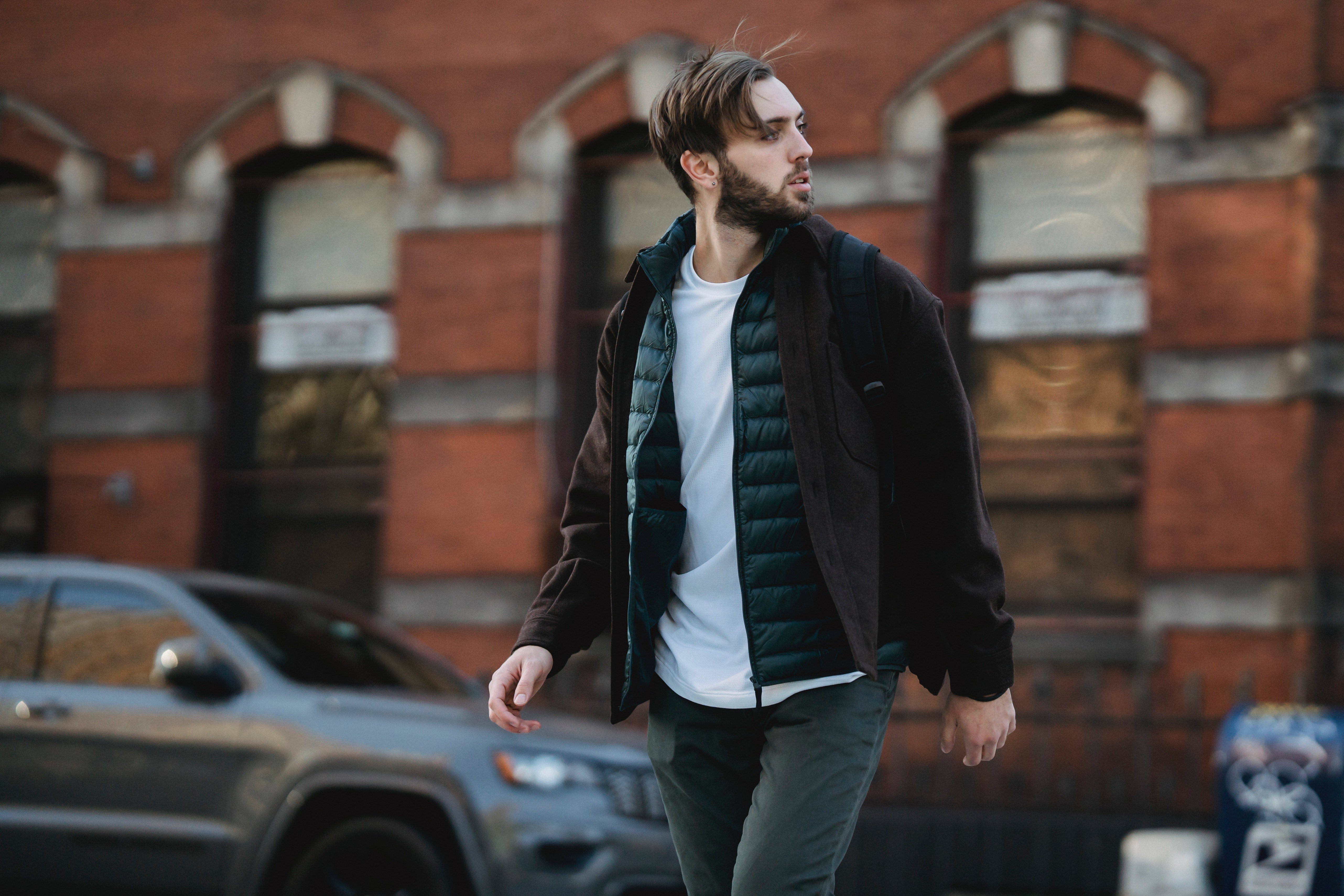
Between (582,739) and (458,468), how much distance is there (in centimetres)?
428

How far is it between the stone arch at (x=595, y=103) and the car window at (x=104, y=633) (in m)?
4.55

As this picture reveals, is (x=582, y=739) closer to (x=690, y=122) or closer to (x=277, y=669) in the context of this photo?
(x=277, y=669)

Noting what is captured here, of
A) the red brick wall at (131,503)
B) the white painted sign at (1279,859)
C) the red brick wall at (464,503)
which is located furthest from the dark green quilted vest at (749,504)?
the red brick wall at (131,503)

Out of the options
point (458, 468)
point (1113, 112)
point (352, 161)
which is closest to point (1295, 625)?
point (1113, 112)

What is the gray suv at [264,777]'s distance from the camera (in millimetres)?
5809

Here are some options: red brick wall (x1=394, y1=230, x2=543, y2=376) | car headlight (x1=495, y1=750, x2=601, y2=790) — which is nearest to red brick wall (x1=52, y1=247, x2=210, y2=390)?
red brick wall (x1=394, y1=230, x2=543, y2=376)

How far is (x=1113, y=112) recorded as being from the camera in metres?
9.46

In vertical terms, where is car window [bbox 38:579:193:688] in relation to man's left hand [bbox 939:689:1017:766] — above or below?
below

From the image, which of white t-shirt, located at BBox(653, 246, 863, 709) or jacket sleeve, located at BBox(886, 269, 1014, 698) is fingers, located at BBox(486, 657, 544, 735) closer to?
white t-shirt, located at BBox(653, 246, 863, 709)

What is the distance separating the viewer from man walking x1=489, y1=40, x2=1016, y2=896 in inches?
110

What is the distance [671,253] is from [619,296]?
764cm

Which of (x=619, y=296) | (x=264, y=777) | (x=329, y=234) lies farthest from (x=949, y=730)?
(x=329, y=234)

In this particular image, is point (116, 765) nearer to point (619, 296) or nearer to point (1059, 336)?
point (619, 296)

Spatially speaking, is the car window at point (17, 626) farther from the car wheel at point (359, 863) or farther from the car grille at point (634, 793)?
the car grille at point (634, 793)
